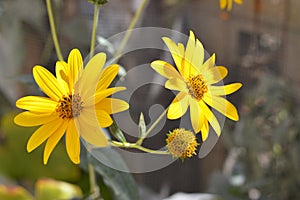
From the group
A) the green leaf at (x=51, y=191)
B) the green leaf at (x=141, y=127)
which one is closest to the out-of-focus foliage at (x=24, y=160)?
the green leaf at (x=51, y=191)

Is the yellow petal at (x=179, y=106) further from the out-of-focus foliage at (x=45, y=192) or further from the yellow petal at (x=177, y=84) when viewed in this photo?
the out-of-focus foliage at (x=45, y=192)

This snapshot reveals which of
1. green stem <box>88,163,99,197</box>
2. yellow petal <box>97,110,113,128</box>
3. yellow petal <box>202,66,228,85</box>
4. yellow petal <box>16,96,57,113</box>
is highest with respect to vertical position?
yellow petal <box>202,66,228,85</box>

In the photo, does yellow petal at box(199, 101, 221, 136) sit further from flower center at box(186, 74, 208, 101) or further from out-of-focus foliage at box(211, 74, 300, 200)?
out-of-focus foliage at box(211, 74, 300, 200)

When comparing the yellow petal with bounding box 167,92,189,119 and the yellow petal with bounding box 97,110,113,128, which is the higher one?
the yellow petal with bounding box 167,92,189,119

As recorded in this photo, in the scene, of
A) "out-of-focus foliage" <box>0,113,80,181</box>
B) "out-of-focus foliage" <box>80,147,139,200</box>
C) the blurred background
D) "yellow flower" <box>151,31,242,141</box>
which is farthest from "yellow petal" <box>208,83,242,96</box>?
"out-of-focus foliage" <box>0,113,80,181</box>

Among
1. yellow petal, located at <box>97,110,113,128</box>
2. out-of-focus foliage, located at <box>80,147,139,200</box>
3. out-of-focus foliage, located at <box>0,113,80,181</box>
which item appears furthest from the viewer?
out-of-focus foliage, located at <box>0,113,80,181</box>

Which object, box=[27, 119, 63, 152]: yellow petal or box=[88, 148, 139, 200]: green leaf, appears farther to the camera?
box=[88, 148, 139, 200]: green leaf

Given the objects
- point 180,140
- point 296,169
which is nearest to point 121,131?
point 180,140
